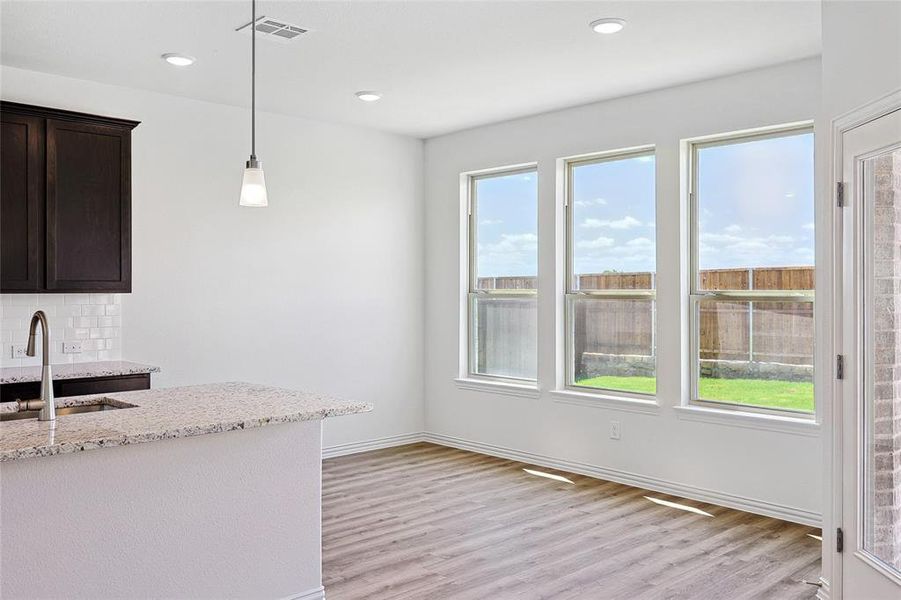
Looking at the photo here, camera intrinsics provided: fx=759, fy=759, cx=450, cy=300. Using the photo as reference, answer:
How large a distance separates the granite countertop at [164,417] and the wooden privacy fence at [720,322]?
2.85 meters

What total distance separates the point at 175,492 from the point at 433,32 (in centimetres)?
264

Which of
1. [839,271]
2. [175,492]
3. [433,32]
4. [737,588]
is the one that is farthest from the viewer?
[433,32]

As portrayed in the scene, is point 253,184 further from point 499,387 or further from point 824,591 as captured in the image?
point 499,387

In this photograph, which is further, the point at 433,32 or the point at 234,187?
the point at 234,187

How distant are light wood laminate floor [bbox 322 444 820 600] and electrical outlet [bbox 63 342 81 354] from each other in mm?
1857

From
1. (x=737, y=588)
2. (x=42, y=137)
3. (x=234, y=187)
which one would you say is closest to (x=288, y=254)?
(x=234, y=187)

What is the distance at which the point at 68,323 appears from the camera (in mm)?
4863

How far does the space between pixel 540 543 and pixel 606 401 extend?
1.63 m

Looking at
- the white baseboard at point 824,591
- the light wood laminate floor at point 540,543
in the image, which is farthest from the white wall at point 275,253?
the white baseboard at point 824,591

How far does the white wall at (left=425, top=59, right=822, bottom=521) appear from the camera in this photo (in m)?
4.62

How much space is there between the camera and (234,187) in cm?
572

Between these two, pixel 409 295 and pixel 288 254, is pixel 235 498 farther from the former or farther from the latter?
pixel 409 295

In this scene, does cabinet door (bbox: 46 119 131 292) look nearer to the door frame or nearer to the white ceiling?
the white ceiling

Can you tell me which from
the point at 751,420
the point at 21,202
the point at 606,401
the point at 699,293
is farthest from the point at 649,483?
the point at 21,202
